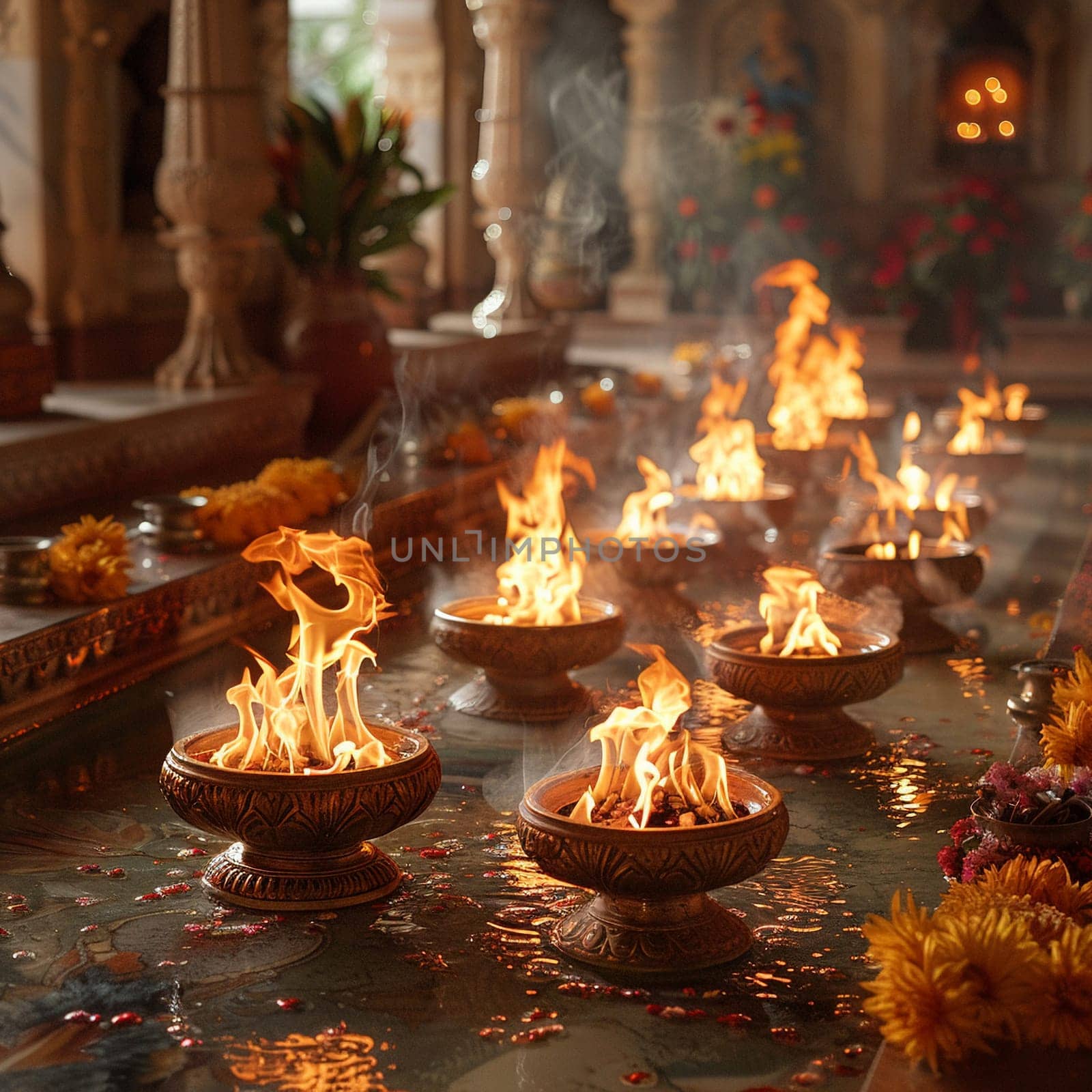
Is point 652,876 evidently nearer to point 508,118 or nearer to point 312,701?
point 312,701

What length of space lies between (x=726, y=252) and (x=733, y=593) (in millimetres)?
11078

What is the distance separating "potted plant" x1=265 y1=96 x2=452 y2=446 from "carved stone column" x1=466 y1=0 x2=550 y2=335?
9.70 ft

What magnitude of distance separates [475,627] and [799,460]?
524 cm

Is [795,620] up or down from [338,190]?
down

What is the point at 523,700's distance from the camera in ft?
19.9

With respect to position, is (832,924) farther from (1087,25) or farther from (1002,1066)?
(1087,25)

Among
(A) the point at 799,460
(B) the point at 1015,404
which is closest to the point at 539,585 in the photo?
(A) the point at 799,460

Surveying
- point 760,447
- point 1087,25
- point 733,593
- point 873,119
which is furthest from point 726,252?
point 733,593

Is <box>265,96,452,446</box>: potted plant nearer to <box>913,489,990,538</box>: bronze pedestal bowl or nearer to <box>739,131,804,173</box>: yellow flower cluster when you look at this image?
<box>913,489,990,538</box>: bronze pedestal bowl

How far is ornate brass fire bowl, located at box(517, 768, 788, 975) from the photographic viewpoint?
12.0 ft

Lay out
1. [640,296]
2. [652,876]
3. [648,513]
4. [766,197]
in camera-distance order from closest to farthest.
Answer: [652,876]
[648,513]
[766,197]
[640,296]

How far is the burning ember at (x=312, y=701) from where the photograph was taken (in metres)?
4.21

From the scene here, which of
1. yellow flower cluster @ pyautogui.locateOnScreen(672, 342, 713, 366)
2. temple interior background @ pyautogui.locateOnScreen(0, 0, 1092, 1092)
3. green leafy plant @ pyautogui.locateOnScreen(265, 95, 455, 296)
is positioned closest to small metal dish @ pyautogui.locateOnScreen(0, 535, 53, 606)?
temple interior background @ pyautogui.locateOnScreen(0, 0, 1092, 1092)

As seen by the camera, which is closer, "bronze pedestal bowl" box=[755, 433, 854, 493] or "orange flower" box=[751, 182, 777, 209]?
"bronze pedestal bowl" box=[755, 433, 854, 493]
